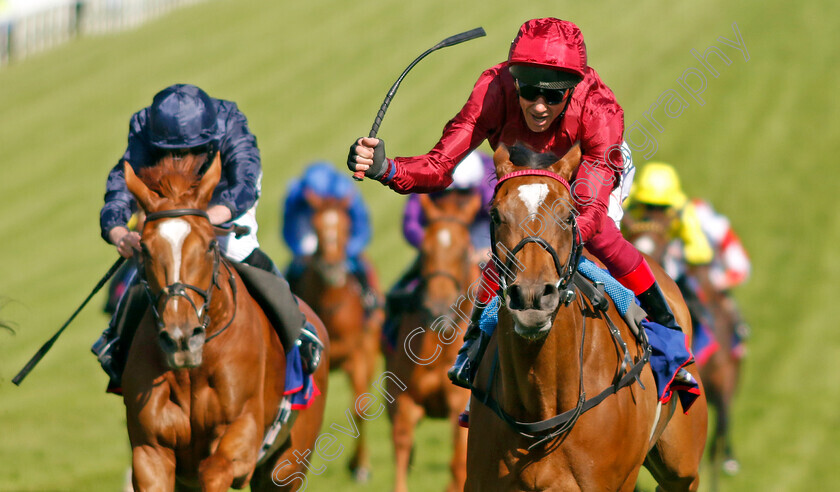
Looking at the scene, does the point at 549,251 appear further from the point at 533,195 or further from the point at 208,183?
the point at 208,183

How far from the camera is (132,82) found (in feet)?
91.1

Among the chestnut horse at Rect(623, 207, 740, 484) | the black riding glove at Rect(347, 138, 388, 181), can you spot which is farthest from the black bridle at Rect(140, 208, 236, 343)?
the chestnut horse at Rect(623, 207, 740, 484)

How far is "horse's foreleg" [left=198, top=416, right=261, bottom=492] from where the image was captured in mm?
4629

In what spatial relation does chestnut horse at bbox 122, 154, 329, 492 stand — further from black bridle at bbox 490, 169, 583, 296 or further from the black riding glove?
black bridle at bbox 490, 169, 583, 296

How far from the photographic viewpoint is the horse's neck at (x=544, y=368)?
394 cm

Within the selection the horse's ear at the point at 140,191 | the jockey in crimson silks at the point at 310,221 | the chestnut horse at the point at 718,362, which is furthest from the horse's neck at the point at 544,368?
the jockey in crimson silks at the point at 310,221

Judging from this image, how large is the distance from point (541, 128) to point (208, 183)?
1.57 metres

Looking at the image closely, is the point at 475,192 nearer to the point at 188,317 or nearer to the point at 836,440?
the point at 188,317

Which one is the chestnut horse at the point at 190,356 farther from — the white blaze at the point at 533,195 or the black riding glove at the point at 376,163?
the white blaze at the point at 533,195

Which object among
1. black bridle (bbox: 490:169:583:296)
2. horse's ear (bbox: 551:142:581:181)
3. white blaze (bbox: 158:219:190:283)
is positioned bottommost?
white blaze (bbox: 158:219:190:283)

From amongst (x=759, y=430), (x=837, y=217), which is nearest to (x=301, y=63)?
(x=837, y=217)

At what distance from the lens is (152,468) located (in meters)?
4.69

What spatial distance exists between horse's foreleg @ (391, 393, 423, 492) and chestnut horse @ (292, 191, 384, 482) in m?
1.83

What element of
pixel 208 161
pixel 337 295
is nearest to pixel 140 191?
pixel 208 161
